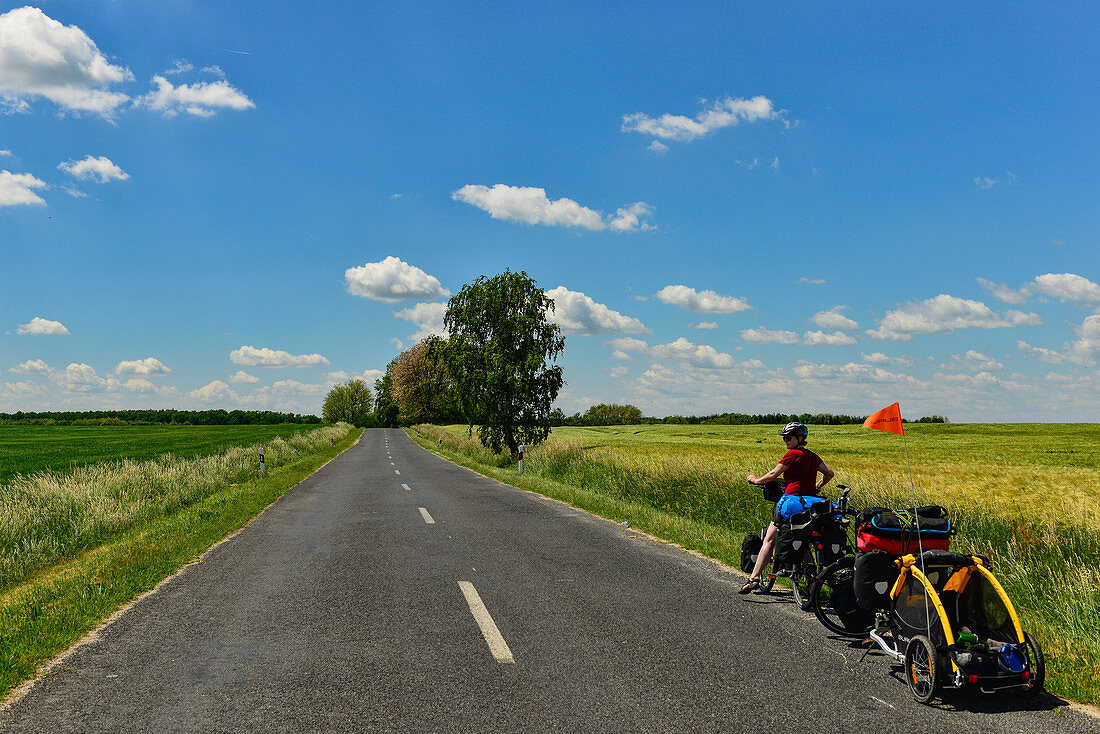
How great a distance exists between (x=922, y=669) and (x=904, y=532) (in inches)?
42.1

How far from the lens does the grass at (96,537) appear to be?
6.14 metres

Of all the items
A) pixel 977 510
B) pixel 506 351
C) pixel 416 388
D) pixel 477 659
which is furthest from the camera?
pixel 416 388

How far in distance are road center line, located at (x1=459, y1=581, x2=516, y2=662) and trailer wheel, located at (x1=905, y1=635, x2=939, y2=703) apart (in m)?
2.91

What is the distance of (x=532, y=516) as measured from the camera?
13.4 m

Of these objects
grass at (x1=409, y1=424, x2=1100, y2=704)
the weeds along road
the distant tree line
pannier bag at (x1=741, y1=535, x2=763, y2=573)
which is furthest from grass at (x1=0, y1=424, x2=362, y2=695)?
the distant tree line

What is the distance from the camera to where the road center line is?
515 centimetres

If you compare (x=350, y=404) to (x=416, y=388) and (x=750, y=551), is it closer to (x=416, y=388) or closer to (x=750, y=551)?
(x=416, y=388)

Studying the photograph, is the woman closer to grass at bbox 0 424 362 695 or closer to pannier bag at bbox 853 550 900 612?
pannier bag at bbox 853 550 900 612

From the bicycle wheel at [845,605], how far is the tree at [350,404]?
463ft

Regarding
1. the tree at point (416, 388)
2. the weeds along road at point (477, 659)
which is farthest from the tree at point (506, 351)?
the tree at point (416, 388)

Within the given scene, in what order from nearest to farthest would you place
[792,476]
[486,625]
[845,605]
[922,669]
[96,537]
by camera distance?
1. [922,669]
2. [845,605]
3. [486,625]
4. [792,476]
5. [96,537]

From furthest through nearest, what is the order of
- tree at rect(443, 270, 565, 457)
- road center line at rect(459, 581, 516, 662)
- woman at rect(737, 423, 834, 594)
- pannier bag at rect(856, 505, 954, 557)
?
1. tree at rect(443, 270, 565, 457)
2. woman at rect(737, 423, 834, 594)
3. road center line at rect(459, 581, 516, 662)
4. pannier bag at rect(856, 505, 954, 557)

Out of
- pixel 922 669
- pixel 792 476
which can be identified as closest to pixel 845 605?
pixel 922 669

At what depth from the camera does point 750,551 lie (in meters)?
7.55
